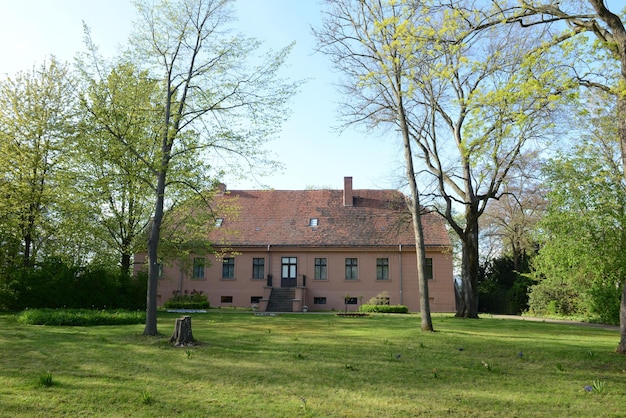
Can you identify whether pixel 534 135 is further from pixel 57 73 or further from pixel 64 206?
pixel 57 73

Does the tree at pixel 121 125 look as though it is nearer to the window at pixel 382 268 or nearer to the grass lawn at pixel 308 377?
the grass lawn at pixel 308 377

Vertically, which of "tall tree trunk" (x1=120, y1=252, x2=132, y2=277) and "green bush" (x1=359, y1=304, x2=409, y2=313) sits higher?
"tall tree trunk" (x1=120, y1=252, x2=132, y2=277)

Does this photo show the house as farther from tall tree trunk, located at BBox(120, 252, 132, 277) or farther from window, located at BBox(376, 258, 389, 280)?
tall tree trunk, located at BBox(120, 252, 132, 277)

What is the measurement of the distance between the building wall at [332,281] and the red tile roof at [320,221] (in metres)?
0.74

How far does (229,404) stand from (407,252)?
88.7 ft

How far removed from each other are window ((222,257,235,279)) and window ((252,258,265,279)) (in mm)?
1471

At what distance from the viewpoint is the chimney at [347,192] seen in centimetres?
3503

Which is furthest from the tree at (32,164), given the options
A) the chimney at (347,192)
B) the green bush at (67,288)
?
the chimney at (347,192)

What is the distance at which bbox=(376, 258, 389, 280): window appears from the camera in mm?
32094

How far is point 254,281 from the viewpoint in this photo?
107 ft

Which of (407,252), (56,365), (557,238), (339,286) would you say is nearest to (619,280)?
(557,238)

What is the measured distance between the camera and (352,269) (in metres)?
32.4

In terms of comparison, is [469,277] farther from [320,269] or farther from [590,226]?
[320,269]

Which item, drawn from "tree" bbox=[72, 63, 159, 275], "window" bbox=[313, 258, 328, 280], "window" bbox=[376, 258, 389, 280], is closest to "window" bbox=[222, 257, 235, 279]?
"window" bbox=[313, 258, 328, 280]
